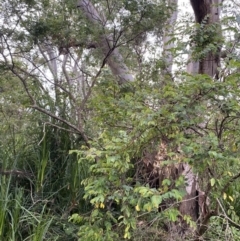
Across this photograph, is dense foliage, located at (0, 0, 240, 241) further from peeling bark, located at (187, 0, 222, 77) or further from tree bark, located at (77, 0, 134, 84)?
peeling bark, located at (187, 0, 222, 77)

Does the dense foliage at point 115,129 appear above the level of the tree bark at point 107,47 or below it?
below

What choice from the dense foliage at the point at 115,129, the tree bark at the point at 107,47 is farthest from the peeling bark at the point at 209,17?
the tree bark at the point at 107,47

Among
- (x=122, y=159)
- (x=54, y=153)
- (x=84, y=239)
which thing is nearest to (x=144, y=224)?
(x=84, y=239)

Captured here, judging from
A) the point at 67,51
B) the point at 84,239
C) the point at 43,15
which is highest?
the point at 43,15

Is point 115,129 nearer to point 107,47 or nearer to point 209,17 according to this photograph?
point 107,47

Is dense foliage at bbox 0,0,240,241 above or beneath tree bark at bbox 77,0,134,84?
beneath

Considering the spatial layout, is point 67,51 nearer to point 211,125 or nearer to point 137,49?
point 137,49

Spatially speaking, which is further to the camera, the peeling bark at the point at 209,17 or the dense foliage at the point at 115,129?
the peeling bark at the point at 209,17

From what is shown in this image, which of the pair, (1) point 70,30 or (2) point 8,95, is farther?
(2) point 8,95

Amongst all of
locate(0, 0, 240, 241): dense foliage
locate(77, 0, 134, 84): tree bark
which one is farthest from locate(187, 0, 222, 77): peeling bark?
locate(77, 0, 134, 84): tree bark

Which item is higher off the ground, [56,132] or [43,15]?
[43,15]

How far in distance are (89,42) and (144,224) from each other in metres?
2.08

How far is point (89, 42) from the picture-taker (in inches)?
139

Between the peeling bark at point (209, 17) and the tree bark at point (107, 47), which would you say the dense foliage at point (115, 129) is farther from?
the peeling bark at point (209, 17)
